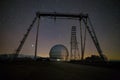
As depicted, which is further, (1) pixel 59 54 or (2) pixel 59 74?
(1) pixel 59 54

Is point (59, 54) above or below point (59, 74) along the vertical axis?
above

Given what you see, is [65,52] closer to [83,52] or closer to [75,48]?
[75,48]

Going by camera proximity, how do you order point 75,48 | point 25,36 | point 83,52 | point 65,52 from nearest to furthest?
point 83,52 → point 25,36 → point 75,48 → point 65,52

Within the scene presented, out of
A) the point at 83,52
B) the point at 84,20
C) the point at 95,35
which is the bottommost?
the point at 83,52

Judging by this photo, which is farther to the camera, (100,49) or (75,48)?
(75,48)

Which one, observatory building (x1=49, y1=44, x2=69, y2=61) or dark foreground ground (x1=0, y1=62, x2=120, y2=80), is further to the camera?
observatory building (x1=49, y1=44, x2=69, y2=61)

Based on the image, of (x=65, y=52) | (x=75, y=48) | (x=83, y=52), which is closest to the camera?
(x=83, y=52)

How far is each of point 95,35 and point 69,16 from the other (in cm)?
651

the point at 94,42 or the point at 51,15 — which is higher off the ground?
the point at 51,15

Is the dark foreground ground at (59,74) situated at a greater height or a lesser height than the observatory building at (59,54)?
lesser

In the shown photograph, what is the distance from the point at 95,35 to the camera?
4278 cm

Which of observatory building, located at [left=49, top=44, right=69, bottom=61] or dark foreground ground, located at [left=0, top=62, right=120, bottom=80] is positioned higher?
observatory building, located at [left=49, top=44, right=69, bottom=61]

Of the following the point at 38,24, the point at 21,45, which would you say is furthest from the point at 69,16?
the point at 21,45

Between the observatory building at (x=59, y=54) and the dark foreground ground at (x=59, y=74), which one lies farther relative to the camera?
the observatory building at (x=59, y=54)
